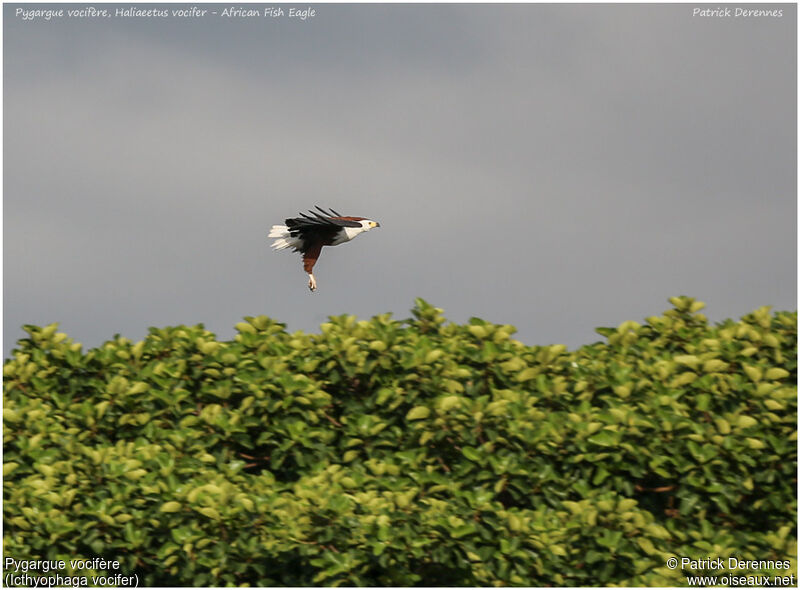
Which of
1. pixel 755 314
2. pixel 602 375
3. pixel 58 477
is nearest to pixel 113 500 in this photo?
pixel 58 477

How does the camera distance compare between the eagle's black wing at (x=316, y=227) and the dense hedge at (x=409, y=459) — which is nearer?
the dense hedge at (x=409, y=459)

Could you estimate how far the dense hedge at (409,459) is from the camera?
7.00 m

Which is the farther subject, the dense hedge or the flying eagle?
the flying eagle

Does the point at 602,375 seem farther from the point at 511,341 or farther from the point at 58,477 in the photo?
the point at 58,477

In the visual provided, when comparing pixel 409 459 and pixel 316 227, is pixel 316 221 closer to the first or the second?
pixel 316 227

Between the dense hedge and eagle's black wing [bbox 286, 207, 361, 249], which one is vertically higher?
eagle's black wing [bbox 286, 207, 361, 249]

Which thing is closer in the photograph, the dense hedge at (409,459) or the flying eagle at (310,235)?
the dense hedge at (409,459)

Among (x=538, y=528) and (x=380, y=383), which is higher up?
(x=380, y=383)

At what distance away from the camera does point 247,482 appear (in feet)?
24.7

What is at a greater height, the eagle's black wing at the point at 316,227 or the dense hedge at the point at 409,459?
the eagle's black wing at the point at 316,227

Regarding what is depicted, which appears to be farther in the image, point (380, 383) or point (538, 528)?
point (380, 383)

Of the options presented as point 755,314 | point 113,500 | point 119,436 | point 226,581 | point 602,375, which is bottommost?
point 226,581

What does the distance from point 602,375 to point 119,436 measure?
4067 millimetres

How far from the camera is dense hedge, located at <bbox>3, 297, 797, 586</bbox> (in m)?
7.00
